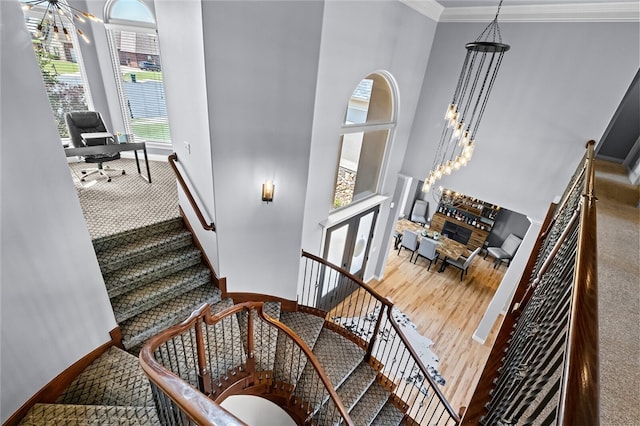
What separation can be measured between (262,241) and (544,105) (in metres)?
4.79

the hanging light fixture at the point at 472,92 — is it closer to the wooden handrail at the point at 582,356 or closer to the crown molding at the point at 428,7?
the crown molding at the point at 428,7

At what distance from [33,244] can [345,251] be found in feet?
14.9

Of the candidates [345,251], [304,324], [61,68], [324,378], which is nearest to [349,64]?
[345,251]

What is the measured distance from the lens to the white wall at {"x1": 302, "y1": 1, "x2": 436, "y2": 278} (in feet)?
11.3

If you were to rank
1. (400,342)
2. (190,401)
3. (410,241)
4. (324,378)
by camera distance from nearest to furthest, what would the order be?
(190,401) < (324,378) < (400,342) < (410,241)

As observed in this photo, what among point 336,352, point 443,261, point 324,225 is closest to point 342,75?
point 324,225

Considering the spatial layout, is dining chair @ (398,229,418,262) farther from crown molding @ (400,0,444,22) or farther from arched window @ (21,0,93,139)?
arched window @ (21,0,93,139)

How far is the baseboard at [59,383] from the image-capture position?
7.80 ft

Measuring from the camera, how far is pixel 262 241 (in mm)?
3988

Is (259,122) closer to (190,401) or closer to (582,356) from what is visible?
(190,401)

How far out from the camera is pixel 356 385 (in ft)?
13.0

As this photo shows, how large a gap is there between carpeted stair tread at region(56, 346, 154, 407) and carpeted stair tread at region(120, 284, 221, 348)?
314 mm

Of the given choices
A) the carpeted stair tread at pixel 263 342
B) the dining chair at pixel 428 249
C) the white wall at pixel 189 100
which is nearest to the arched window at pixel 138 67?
the white wall at pixel 189 100

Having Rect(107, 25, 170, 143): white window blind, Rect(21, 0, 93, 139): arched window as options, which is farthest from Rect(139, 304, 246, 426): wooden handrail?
Rect(21, 0, 93, 139): arched window
